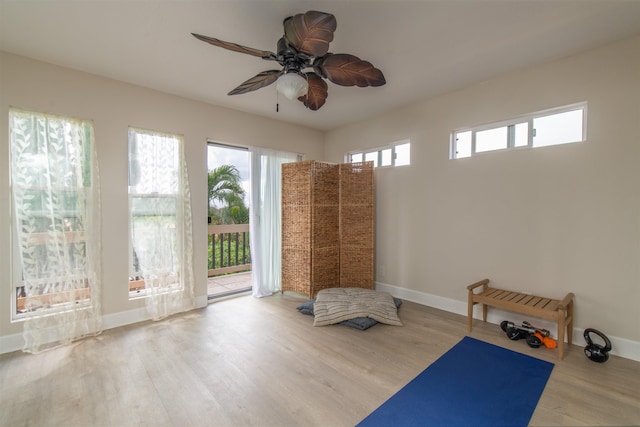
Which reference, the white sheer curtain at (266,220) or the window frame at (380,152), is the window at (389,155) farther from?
the white sheer curtain at (266,220)

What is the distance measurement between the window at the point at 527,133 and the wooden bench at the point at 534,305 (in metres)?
1.54

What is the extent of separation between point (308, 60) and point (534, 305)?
9.73 ft

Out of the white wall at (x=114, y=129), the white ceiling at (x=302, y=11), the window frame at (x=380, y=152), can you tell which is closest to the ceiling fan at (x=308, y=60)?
the white ceiling at (x=302, y=11)

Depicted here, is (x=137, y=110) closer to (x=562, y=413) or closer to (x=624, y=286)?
(x=562, y=413)

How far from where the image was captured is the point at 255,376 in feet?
7.00

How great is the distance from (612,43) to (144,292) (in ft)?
17.7

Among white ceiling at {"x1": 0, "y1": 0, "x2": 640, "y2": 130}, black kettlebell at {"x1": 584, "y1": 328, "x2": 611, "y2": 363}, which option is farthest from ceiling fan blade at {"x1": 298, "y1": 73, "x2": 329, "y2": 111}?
black kettlebell at {"x1": 584, "y1": 328, "x2": 611, "y2": 363}

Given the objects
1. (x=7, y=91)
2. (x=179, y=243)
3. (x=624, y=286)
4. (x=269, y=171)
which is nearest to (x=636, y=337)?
(x=624, y=286)

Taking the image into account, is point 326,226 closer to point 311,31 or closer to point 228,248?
point 228,248

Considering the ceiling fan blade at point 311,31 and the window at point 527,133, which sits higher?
the ceiling fan blade at point 311,31

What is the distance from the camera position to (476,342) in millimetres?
2645

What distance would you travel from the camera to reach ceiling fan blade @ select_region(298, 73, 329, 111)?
2.28 m

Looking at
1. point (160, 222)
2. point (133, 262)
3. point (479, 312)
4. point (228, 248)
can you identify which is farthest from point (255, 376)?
point (228, 248)

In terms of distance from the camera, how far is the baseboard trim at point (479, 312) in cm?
233
